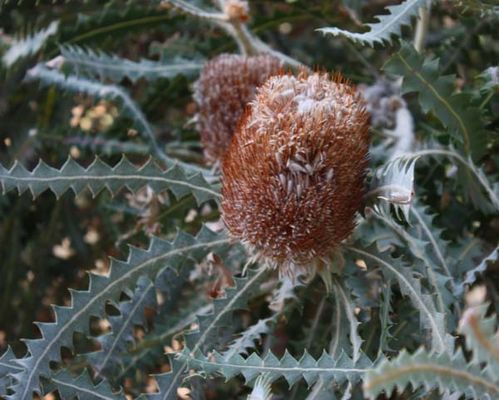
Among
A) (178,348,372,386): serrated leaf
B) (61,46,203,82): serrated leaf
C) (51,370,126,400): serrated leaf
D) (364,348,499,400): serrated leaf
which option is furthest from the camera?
(61,46,203,82): serrated leaf

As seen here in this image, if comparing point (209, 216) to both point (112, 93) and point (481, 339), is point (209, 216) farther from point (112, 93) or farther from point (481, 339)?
point (481, 339)

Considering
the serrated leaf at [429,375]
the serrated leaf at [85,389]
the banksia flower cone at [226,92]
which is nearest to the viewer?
the serrated leaf at [429,375]

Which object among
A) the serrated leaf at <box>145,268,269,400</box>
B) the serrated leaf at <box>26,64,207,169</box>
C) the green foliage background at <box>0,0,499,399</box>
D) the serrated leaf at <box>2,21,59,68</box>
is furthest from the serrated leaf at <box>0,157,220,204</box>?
the serrated leaf at <box>2,21,59,68</box>

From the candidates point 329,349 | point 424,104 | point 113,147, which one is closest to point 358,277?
point 329,349

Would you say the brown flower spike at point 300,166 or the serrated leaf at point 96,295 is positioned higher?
the brown flower spike at point 300,166

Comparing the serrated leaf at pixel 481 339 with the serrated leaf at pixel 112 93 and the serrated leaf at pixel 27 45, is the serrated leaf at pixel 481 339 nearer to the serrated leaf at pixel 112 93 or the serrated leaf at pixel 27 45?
the serrated leaf at pixel 112 93

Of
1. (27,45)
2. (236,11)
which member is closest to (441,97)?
(236,11)

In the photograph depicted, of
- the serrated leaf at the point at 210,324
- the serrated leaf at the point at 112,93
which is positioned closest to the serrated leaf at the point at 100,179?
the serrated leaf at the point at 210,324

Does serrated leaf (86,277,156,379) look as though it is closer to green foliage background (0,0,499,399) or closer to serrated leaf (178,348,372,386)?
green foliage background (0,0,499,399)
